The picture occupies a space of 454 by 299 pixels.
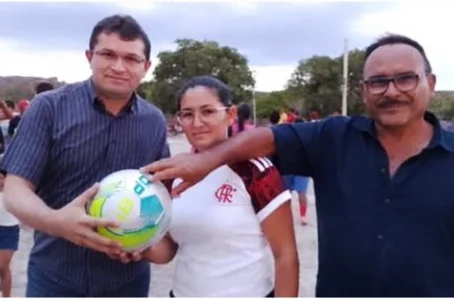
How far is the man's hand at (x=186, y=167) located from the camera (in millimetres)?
2645

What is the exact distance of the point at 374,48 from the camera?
2.75m

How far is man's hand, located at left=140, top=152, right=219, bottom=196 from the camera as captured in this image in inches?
104

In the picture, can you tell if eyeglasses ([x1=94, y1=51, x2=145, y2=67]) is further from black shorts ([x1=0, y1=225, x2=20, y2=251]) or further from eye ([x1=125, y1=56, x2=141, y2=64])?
black shorts ([x1=0, y1=225, x2=20, y2=251])

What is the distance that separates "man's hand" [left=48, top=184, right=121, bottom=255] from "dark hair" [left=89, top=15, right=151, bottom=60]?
29.6 inches

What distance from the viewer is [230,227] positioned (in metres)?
2.74

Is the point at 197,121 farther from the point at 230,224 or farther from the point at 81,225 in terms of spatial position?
the point at 81,225

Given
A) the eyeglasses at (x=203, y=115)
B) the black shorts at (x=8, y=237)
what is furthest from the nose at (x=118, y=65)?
the black shorts at (x=8, y=237)

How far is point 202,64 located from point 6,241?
190 ft

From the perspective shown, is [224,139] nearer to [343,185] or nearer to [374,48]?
[343,185]

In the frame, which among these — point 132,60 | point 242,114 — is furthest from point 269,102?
point 132,60

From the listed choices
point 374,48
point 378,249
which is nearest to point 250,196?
point 378,249

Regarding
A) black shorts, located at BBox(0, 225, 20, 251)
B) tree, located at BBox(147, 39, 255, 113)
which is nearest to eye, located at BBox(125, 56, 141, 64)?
black shorts, located at BBox(0, 225, 20, 251)

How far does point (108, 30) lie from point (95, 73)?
19cm

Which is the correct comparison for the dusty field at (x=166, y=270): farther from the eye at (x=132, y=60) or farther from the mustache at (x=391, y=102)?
the mustache at (x=391, y=102)
